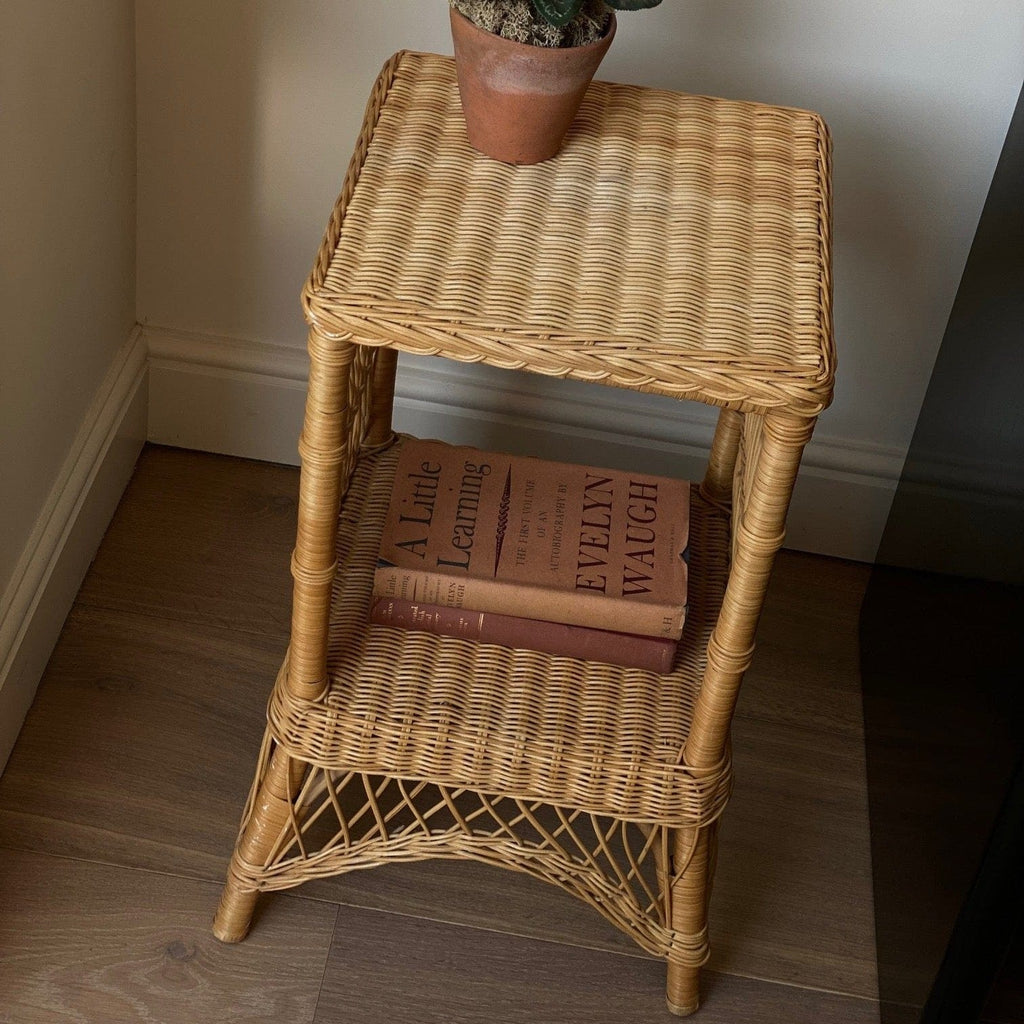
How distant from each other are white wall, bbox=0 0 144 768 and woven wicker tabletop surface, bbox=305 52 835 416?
0.99ft

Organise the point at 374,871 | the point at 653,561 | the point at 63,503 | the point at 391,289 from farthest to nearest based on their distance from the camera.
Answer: the point at 63,503 < the point at 374,871 < the point at 653,561 < the point at 391,289

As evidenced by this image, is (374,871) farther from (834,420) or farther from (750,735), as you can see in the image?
(834,420)

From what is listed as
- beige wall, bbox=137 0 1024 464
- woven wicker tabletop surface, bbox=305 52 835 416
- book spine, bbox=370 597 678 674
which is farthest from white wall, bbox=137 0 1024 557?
book spine, bbox=370 597 678 674

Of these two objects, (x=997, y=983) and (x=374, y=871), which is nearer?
(x=997, y=983)

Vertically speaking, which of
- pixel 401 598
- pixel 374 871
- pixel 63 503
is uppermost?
pixel 401 598

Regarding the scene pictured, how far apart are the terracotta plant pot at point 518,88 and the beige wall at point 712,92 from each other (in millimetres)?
370

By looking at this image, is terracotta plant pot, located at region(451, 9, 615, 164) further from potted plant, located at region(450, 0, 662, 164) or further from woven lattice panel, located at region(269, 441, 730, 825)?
woven lattice panel, located at region(269, 441, 730, 825)

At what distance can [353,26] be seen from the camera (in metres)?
1.24

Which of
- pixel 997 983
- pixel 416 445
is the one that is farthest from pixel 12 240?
pixel 997 983

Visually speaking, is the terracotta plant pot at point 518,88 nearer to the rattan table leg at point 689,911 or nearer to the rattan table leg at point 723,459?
the rattan table leg at point 723,459

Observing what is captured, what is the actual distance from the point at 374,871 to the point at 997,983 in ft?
1.72

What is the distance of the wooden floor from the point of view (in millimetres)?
1077

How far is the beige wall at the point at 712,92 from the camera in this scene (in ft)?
3.95

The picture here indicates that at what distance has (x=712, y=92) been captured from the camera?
1.25 m
